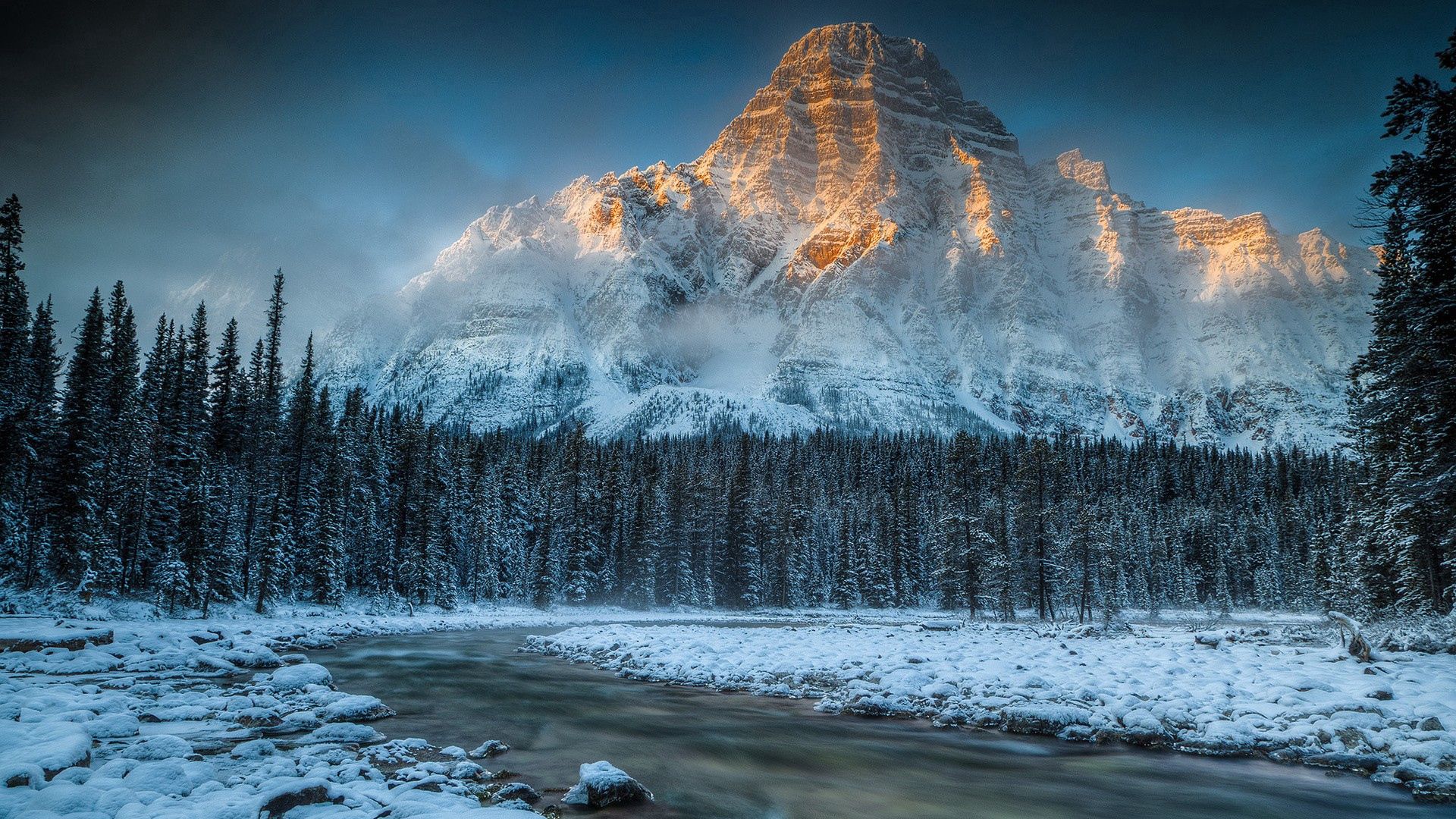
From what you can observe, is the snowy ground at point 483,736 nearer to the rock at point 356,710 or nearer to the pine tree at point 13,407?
the rock at point 356,710

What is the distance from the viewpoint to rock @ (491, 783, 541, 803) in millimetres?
10594

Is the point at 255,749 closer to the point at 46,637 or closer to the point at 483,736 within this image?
the point at 483,736

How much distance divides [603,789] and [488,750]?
423 centimetres

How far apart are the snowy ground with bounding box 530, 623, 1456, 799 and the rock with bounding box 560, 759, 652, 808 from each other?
10377mm

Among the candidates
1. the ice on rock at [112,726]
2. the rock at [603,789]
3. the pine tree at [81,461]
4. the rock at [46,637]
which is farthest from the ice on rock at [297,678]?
the pine tree at [81,461]

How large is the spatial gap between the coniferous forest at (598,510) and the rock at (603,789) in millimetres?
20818

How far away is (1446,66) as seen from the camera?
57.1ft

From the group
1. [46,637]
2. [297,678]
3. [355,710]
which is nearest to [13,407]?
[46,637]

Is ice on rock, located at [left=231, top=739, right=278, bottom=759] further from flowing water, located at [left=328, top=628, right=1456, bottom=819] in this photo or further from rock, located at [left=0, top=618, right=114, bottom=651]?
rock, located at [left=0, top=618, right=114, bottom=651]

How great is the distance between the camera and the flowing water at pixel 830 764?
1227 cm

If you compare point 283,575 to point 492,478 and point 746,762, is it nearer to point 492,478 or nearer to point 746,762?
point 492,478

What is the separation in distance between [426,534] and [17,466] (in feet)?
87.1

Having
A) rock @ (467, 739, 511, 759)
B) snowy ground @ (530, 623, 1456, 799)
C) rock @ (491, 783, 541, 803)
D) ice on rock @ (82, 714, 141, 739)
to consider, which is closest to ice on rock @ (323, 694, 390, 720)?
ice on rock @ (82, 714, 141, 739)

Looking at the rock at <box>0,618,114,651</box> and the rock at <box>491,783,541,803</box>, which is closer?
the rock at <box>491,783,541,803</box>
